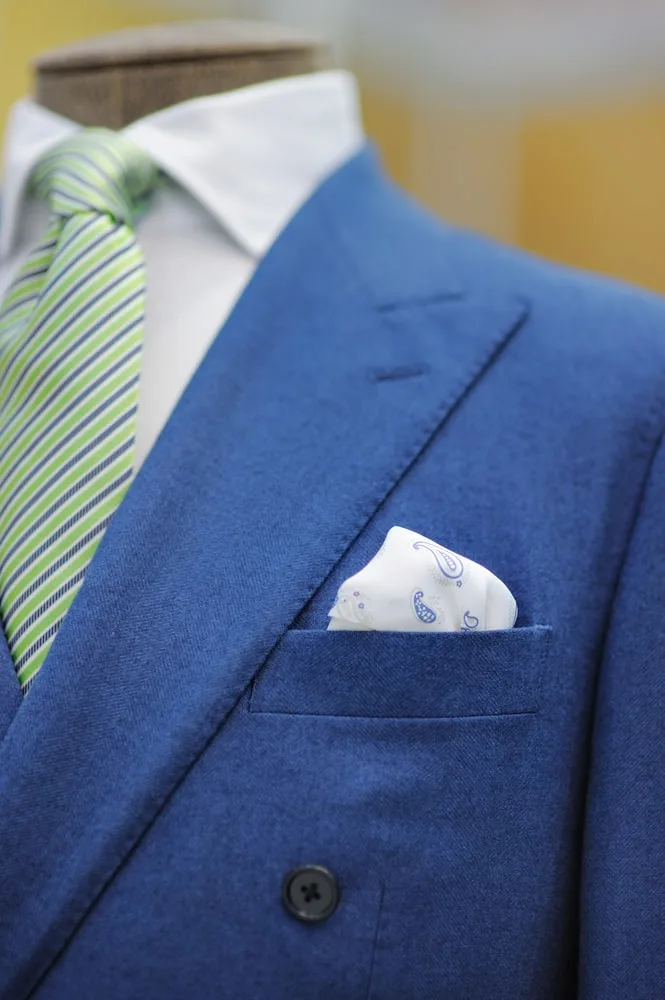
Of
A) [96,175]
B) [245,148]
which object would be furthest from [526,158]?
[96,175]

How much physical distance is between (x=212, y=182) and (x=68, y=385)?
0.26 metres

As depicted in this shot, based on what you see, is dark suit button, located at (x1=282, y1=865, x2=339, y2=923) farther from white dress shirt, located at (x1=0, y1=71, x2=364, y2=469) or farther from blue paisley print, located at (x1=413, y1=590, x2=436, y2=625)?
white dress shirt, located at (x1=0, y1=71, x2=364, y2=469)

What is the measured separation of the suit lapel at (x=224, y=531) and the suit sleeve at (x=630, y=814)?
0.19m

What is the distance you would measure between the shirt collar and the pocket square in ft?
1.18

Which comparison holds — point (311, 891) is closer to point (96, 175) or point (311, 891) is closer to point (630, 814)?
point (630, 814)

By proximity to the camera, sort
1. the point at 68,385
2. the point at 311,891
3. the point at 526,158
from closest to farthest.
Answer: the point at 311,891 → the point at 68,385 → the point at 526,158

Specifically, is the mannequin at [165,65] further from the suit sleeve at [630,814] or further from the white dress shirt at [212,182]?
the suit sleeve at [630,814]

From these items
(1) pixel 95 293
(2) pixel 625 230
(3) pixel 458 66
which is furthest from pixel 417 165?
(1) pixel 95 293

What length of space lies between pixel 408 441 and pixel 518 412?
0.29 feet

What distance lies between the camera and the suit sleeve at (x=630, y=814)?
27.7 inches

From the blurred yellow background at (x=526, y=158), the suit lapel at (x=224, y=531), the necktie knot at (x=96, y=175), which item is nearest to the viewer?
the suit lapel at (x=224, y=531)

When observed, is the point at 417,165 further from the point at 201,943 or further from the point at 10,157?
the point at 201,943

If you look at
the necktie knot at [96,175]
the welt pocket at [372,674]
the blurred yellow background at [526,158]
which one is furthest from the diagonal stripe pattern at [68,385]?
the blurred yellow background at [526,158]

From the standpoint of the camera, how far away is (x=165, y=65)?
97cm
